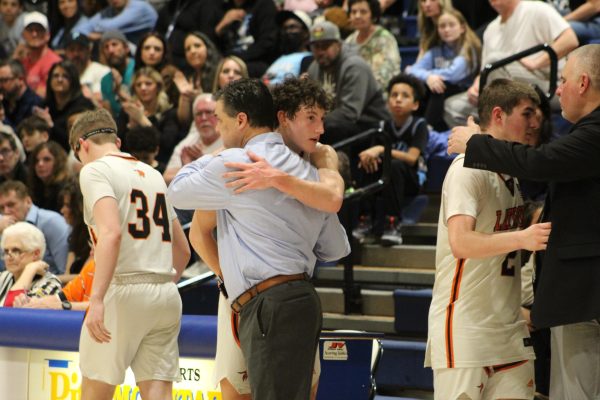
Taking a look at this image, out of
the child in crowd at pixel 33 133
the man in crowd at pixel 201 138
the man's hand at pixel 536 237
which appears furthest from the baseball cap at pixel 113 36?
the man's hand at pixel 536 237

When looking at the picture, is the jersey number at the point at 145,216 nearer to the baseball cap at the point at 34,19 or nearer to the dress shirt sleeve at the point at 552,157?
the dress shirt sleeve at the point at 552,157

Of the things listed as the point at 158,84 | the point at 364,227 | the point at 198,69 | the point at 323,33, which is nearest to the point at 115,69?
the point at 158,84

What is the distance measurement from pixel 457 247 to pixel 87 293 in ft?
9.75

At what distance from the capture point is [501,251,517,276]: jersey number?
422cm

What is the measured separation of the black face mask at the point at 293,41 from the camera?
413 inches

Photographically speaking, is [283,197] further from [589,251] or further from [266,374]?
[589,251]

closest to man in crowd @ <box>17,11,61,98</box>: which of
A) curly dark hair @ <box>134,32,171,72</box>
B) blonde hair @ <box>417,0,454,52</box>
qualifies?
curly dark hair @ <box>134,32,171,72</box>

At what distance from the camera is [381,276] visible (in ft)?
23.9

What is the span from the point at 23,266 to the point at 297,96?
3.37 meters

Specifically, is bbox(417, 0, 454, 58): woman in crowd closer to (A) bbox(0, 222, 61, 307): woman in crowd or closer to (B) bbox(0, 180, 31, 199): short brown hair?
(B) bbox(0, 180, 31, 199): short brown hair

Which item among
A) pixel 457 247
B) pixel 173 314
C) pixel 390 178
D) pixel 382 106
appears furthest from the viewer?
pixel 382 106

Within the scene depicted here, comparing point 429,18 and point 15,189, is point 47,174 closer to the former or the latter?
point 15,189

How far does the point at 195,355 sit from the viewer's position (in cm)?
518

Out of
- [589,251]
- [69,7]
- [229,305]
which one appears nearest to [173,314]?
[229,305]
